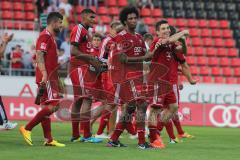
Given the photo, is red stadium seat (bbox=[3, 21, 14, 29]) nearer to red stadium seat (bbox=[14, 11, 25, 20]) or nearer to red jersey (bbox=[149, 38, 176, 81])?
red stadium seat (bbox=[14, 11, 25, 20])

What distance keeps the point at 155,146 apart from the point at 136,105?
2.73 ft

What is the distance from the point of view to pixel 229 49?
1097 inches

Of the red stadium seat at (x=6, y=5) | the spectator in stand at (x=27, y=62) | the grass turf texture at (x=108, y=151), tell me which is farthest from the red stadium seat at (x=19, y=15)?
the grass turf texture at (x=108, y=151)

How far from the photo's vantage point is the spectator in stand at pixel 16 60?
2230 cm

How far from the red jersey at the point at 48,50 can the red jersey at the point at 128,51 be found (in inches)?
39.4

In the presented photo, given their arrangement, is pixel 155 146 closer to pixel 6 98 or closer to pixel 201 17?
pixel 6 98

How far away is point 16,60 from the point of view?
22359mm

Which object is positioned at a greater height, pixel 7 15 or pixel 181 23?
pixel 7 15

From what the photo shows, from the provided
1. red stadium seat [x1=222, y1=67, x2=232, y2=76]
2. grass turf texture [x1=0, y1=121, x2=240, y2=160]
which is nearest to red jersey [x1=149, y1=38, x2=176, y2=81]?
grass turf texture [x1=0, y1=121, x2=240, y2=160]

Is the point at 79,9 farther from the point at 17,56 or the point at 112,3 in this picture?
the point at 17,56

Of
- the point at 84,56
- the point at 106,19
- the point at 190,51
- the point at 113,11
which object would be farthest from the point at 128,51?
the point at 113,11

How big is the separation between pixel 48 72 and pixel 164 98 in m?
2.34

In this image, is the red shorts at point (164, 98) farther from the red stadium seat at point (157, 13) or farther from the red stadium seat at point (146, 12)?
the red stadium seat at point (157, 13)

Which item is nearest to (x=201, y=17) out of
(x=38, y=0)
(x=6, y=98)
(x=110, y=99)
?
(x=38, y=0)
